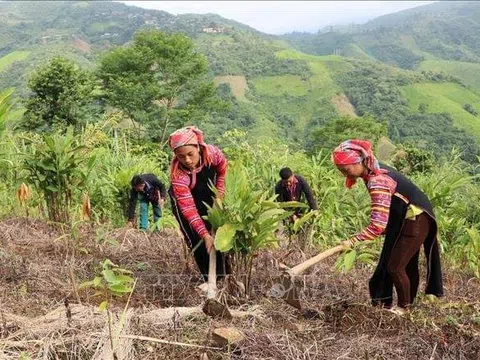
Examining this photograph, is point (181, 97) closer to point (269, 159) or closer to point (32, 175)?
Answer: point (269, 159)

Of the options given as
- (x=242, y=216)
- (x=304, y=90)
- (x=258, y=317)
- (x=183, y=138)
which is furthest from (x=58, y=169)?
(x=304, y=90)

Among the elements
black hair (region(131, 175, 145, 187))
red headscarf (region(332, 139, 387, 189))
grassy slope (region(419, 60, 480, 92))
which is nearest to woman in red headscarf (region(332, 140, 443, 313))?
red headscarf (region(332, 139, 387, 189))

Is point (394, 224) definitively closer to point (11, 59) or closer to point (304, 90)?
point (304, 90)

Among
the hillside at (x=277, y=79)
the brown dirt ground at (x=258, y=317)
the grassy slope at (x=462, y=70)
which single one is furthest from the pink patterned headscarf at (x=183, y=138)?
the grassy slope at (x=462, y=70)

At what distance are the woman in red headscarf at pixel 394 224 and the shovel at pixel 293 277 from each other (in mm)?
149

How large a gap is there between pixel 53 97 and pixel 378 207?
55.4ft

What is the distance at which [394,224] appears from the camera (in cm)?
308

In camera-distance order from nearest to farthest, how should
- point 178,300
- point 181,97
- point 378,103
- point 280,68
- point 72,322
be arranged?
point 72,322 < point 178,300 < point 181,97 < point 378,103 < point 280,68

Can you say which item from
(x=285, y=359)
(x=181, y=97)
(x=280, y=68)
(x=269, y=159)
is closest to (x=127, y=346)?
(x=285, y=359)

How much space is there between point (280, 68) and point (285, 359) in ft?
241

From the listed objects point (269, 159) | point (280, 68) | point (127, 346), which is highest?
point (127, 346)

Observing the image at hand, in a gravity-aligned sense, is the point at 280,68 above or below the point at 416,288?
below

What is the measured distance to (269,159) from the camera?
7035mm

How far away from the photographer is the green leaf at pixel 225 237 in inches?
113
